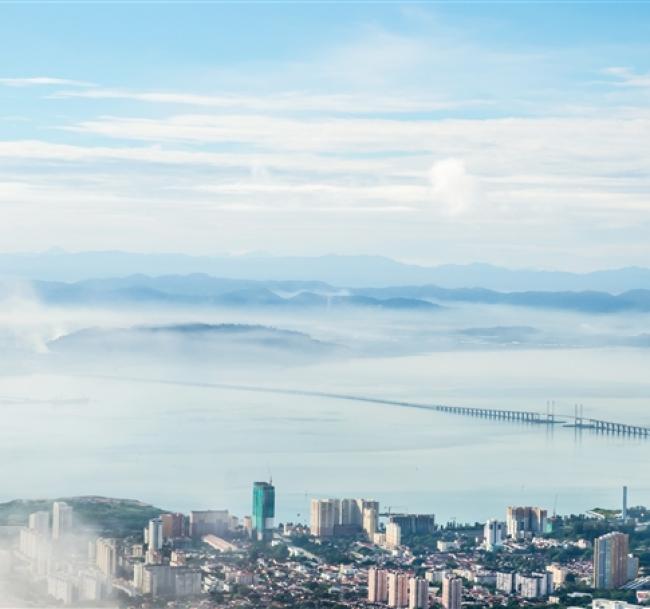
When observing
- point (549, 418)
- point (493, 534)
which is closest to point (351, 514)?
point (493, 534)

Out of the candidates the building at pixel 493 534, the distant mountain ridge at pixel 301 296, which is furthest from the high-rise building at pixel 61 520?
the distant mountain ridge at pixel 301 296

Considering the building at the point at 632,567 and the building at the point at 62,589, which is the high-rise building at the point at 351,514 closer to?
the building at the point at 632,567

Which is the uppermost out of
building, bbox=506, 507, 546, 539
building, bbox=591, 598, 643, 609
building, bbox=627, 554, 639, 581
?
building, bbox=506, 507, 546, 539

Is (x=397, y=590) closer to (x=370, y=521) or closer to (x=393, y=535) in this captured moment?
(x=393, y=535)

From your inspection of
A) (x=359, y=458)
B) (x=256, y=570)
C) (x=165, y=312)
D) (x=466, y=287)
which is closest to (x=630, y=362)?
(x=165, y=312)

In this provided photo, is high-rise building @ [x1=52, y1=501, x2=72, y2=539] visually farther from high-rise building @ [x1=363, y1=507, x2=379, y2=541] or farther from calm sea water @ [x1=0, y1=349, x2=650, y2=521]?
high-rise building @ [x1=363, y1=507, x2=379, y2=541]

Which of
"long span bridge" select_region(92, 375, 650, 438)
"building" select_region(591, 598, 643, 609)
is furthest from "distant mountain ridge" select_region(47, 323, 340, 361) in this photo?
"building" select_region(591, 598, 643, 609)
